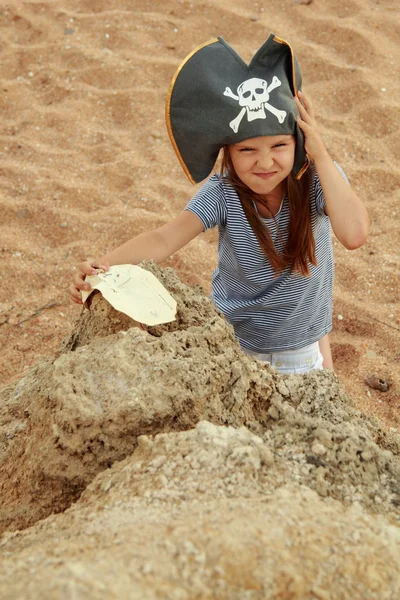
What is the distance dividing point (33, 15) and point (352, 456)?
4.82 metres

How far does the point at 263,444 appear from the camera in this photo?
132 centimetres

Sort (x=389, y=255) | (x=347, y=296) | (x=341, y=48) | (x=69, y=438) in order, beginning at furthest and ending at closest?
(x=341, y=48) < (x=389, y=255) < (x=347, y=296) < (x=69, y=438)

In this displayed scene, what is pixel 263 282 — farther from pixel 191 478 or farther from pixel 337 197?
pixel 191 478

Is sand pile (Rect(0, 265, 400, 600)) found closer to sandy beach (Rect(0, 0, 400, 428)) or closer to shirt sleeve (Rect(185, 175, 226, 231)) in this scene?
shirt sleeve (Rect(185, 175, 226, 231))

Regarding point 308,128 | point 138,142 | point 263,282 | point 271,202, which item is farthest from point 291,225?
point 138,142

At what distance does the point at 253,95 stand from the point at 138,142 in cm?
232

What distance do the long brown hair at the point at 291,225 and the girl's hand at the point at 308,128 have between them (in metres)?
0.16

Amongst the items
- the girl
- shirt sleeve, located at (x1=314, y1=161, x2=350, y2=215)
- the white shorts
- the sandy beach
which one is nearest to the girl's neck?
the girl

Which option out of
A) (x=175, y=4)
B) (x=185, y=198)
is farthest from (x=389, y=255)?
(x=175, y=4)

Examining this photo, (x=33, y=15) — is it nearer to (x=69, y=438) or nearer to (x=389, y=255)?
(x=389, y=255)

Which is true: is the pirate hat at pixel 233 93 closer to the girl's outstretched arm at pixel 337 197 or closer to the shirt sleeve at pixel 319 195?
the girl's outstretched arm at pixel 337 197

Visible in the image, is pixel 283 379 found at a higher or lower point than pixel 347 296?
higher

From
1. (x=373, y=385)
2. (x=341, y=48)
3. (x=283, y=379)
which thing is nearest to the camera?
(x=283, y=379)

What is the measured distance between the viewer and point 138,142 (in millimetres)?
4137
